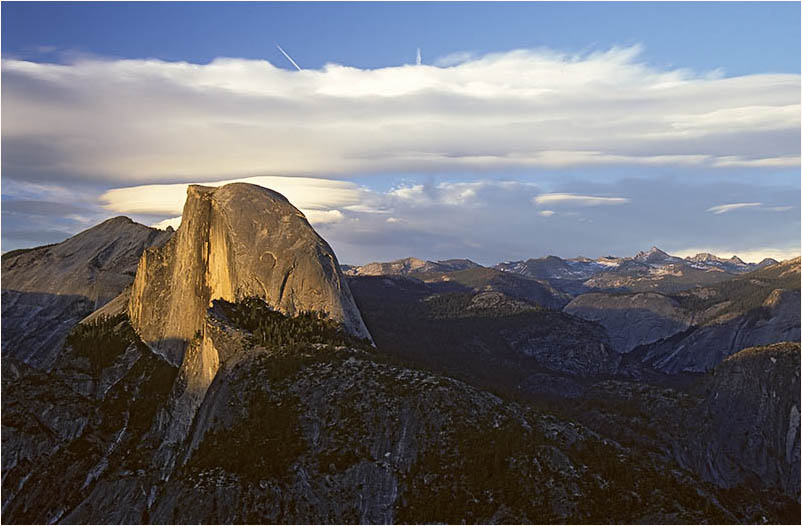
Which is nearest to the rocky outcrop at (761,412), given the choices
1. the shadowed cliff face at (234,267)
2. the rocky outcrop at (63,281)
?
the shadowed cliff face at (234,267)

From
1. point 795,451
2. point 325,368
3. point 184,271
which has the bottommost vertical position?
point 795,451

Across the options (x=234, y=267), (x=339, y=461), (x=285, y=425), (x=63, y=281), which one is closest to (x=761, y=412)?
(x=234, y=267)

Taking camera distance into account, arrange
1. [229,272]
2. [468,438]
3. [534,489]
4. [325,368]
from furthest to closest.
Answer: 1. [229,272]
2. [325,368]
3. [468,438]
4. [534,489]

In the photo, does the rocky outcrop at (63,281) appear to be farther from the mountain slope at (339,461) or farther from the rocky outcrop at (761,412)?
the rocky outcrop at (761,412)

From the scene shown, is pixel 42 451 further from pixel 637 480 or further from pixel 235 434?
pixel 637 480

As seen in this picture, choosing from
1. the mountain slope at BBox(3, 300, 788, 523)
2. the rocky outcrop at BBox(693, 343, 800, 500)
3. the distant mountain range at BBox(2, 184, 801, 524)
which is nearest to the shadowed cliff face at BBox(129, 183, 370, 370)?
the distant mountain range at BBox(2, 184, 801, 524)

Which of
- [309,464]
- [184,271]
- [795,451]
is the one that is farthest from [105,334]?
[795,451]

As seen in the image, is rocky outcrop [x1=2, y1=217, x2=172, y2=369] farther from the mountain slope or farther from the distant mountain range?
the mountain slope
